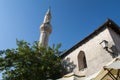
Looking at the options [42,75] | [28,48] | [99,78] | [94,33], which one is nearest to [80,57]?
[94,33]

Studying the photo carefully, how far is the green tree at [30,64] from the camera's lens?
10922 millimetres

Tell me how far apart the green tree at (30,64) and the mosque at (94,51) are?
1.16 m

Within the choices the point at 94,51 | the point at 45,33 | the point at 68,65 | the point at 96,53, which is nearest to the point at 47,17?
the point at 45,33

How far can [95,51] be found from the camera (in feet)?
34.5

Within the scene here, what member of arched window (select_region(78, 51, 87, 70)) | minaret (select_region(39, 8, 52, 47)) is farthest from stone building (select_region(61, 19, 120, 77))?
minaret (select_region(39, 8, 52, 47))

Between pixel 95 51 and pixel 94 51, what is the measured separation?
10 centimetres

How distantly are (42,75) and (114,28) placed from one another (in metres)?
5.91

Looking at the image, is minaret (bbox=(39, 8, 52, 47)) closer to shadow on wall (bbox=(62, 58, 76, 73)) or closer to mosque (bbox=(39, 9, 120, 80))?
mosque (bbox=(39, 9, 120, 80))

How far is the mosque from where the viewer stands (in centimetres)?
965

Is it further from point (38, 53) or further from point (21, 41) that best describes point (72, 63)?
point (21, 41)

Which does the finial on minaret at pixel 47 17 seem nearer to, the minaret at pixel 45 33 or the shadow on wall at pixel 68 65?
the minaret at pixel 45 33

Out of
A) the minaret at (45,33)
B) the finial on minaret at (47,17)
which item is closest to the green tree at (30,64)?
the minaret at (45,33)

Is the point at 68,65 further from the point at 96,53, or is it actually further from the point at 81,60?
the point at 96,53

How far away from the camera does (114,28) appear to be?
1105cm
